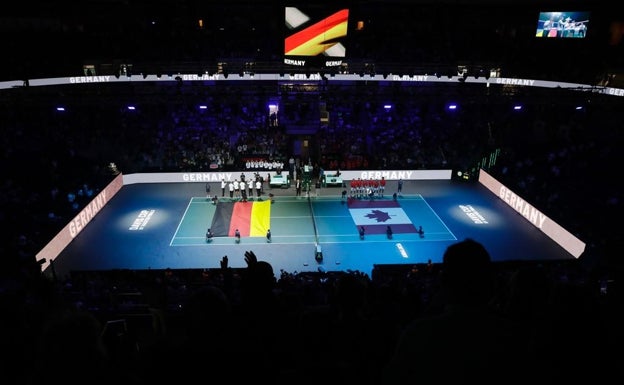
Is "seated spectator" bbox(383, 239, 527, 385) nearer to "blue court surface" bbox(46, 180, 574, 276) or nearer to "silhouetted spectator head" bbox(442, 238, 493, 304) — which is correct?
"silhouetted spectator head" bbox(442, 238, 493, 304)

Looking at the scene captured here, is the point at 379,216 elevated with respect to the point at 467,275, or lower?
lower

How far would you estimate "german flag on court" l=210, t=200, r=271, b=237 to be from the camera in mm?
21839

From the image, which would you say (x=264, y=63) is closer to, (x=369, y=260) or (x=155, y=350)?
(x=369, y=260)

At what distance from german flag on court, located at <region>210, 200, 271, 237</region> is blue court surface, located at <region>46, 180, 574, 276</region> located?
387 mm

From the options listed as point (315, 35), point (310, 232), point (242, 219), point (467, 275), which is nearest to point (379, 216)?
point (310, 232)

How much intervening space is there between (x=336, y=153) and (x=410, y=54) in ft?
32.9

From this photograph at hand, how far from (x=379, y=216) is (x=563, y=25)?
54.4 feet

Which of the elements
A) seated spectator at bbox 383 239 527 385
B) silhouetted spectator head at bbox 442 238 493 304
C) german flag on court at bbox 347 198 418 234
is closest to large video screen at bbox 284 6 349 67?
german flag on court at bbox 347 198 418 234

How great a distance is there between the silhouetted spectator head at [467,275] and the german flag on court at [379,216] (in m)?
19.8

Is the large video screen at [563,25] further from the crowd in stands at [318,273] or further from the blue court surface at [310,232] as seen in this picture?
the blue court surface at [310,232]

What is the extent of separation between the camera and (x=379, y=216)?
78.4 feet

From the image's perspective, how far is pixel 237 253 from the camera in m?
19.6

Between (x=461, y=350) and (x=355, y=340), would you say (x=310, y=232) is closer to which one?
(x=355, y=340)

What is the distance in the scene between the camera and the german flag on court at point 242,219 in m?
21.8
